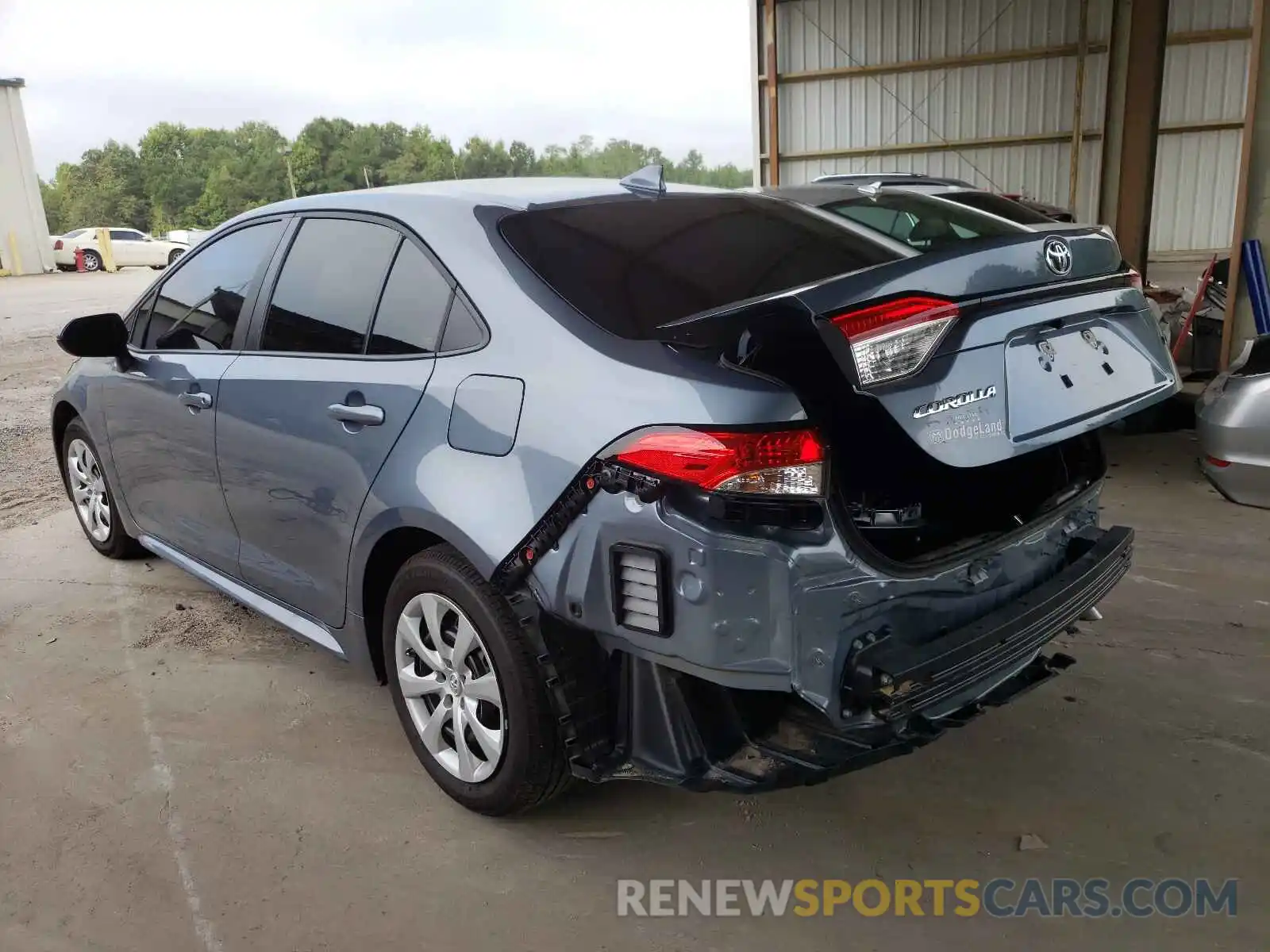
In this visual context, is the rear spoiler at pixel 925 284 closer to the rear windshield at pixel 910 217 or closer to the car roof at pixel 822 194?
the rear windshield at pixel 910 217

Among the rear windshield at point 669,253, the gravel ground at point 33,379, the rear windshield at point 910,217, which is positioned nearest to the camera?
the rear windshield at point 669,253

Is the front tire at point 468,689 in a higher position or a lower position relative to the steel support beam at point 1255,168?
lower

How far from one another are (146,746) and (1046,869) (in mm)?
2567

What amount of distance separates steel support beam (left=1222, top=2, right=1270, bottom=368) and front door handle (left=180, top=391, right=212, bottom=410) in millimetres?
5675

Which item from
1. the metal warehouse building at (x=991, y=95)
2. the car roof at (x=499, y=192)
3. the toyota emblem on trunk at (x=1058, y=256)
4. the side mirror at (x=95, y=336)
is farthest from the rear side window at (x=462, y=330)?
the metal warehouse building at (x=991, y=95)

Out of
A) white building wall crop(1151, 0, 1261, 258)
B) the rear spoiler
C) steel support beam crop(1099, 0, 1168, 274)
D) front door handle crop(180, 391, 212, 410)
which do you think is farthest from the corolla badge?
white building wall crop(1151, 0, 1261, 258)

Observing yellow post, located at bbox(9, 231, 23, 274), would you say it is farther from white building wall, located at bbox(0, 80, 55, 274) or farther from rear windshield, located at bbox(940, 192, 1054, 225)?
rear windshield, located at bbox(940, 192, 1054, 225)

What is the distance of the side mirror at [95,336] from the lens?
3.63 metres

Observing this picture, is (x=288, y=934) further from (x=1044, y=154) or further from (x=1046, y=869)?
(x=1044, y=154)

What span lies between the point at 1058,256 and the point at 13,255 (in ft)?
113

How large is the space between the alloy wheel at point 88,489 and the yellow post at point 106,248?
30.3m

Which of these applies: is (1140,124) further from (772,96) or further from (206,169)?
(206,169)

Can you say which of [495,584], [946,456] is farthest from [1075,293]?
[495,584]

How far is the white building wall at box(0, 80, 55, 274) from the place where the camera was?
29703mm
